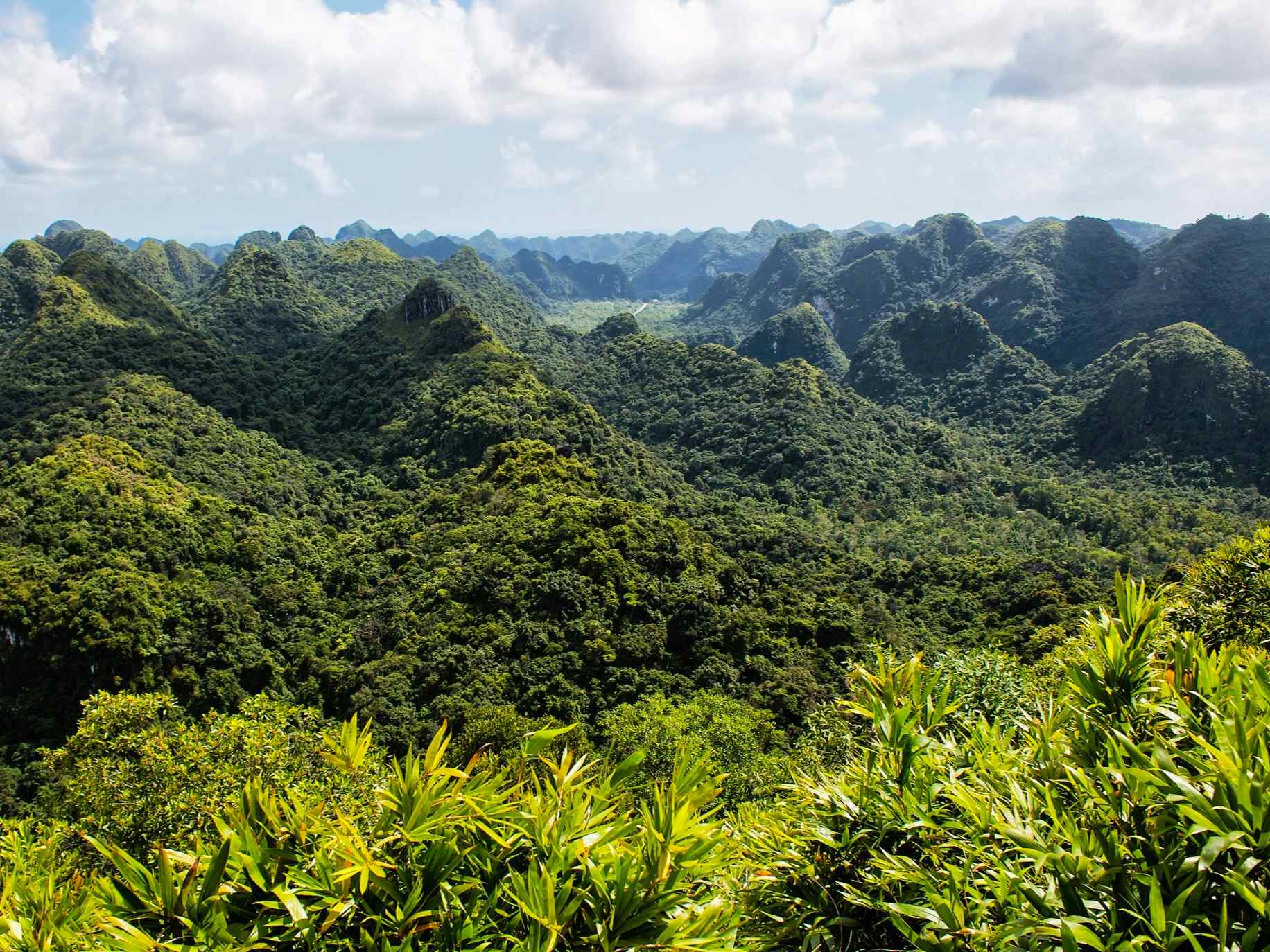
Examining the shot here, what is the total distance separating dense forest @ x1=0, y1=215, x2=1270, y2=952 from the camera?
436 cm

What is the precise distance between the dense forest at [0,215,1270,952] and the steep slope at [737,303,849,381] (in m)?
5.97

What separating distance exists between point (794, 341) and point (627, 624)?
88.6 meters

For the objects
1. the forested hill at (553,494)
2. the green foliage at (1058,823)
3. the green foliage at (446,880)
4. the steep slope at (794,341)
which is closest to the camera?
the green foliage at (1058,823)

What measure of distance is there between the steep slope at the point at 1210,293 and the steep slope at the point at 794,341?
3179cm

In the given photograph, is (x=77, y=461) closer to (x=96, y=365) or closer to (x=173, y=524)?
(x=173, y=524)

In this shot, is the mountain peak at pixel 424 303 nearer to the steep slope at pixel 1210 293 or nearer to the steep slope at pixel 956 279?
the steep slope at pixel 956 279

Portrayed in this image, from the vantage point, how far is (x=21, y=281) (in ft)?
239

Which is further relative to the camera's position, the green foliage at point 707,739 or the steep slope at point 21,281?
the steep slope at point 21,281

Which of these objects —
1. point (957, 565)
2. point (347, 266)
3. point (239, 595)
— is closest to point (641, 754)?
point (239, 595)

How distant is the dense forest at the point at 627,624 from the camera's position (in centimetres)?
436

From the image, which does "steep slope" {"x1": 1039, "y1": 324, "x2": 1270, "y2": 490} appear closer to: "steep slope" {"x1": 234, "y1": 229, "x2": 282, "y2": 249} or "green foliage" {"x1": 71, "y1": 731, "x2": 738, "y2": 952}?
"green foliage" {"x1": 71, "y1": 731, "x2": 738, "y2": 952}

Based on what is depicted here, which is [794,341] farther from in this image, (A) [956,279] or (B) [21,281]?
(B) [21,281]

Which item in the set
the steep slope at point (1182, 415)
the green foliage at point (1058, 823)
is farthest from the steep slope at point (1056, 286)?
the green foliage at point (1058, 823)

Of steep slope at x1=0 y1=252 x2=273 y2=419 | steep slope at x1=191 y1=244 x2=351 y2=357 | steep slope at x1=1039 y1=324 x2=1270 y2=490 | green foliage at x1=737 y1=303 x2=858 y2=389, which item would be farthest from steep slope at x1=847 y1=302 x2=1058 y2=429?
steep slope at x1=0 y1=252 x2=273 y2=419
